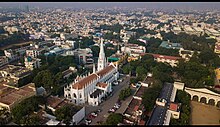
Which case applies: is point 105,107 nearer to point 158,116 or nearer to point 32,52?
point 158,116

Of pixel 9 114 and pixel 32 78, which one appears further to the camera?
pixel 32 78

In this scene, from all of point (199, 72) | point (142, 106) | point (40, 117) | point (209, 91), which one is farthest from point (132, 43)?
point (40, 117)

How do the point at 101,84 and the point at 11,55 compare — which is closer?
the point at 101,84

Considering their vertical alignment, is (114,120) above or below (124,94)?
above

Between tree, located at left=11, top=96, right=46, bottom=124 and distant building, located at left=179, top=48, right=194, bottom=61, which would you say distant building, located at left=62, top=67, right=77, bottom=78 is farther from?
distant building, located at left=179, top=48, right=194, bottom=61

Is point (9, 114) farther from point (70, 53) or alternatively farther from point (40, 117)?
point (70, 53)

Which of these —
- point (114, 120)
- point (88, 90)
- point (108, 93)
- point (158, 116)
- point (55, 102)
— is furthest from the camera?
point (108, 93)

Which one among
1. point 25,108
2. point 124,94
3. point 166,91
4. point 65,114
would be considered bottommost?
point 124,94

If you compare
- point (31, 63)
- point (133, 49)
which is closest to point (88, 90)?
point (31, 63)

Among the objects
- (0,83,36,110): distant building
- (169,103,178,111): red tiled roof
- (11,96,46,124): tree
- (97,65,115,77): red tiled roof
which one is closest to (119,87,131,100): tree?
(97,65,115,77): red tiled roof

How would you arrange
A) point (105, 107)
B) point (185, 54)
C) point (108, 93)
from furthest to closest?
point (185, 54), point (108, 93), point (105, 107)

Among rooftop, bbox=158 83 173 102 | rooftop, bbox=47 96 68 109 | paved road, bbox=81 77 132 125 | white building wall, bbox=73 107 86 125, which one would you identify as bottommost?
paved road, bbox=81 77 132 125
